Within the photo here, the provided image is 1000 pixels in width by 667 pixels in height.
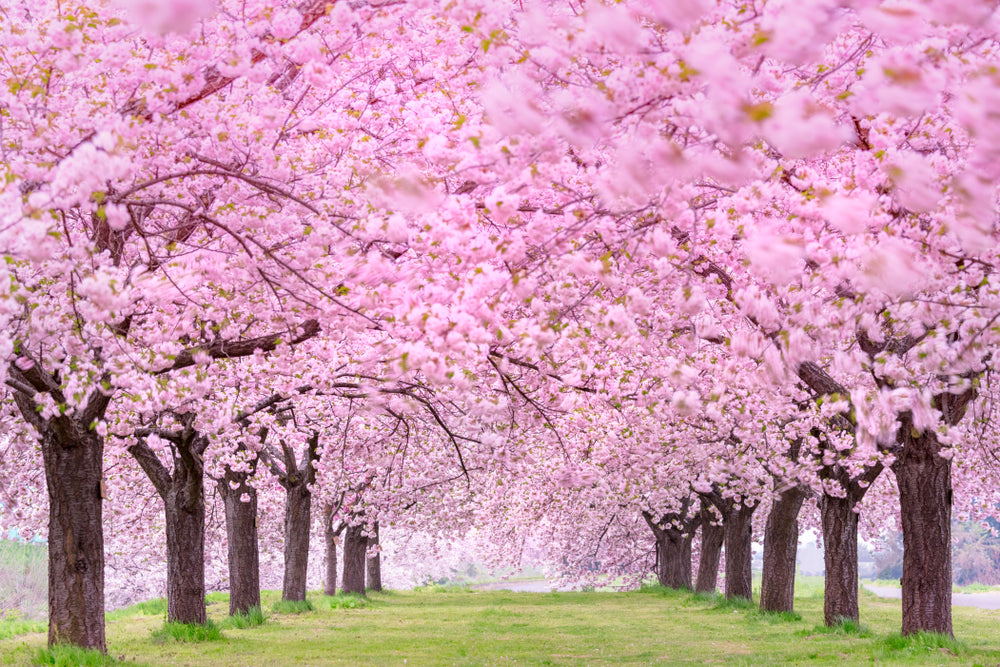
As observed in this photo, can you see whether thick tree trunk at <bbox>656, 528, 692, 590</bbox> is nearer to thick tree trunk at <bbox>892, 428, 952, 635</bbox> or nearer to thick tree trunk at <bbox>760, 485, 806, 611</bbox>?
thick tree trunk at <bbox>760, 485, 806, 611</bbox>

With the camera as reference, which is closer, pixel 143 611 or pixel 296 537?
pixel 296 537

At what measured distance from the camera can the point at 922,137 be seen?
8.53 metres

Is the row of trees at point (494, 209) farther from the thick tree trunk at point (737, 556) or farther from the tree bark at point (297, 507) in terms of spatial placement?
the thick tree trunk at point (737, 556)

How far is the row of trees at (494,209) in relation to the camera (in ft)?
19.7

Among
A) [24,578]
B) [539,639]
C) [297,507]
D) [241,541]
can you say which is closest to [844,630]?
[539,639]

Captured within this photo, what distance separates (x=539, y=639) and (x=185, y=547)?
736 cm

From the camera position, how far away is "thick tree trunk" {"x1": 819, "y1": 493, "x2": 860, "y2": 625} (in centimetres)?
1917

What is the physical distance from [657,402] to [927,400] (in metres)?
6.37

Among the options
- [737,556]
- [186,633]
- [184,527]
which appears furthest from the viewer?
[737,556]

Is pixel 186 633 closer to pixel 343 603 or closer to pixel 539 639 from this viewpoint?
pixel 539 639

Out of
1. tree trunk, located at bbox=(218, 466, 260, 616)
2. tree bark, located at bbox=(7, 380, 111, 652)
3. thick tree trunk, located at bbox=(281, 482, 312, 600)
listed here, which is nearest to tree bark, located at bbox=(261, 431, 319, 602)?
thick tree trunk, located at bbox=(281, 482, 312, 600)

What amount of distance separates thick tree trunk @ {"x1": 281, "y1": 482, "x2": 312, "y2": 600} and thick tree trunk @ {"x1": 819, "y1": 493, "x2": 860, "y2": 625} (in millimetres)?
13442

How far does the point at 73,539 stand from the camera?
1291 centimetres

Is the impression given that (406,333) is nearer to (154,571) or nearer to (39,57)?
(39,57)
